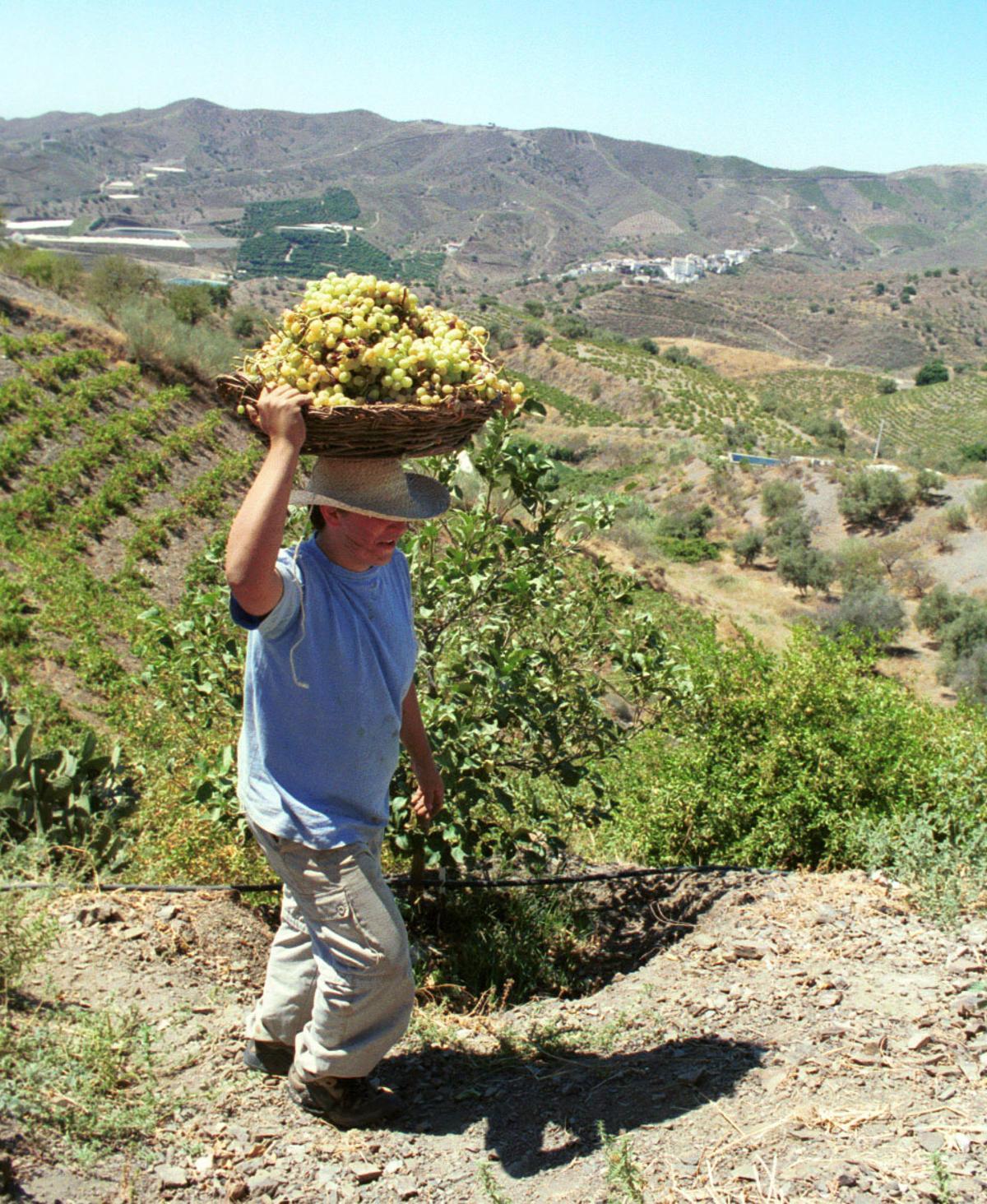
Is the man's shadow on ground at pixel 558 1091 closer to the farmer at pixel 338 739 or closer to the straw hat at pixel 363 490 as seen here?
the farmer at pixel 338 739

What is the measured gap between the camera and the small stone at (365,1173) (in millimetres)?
2361

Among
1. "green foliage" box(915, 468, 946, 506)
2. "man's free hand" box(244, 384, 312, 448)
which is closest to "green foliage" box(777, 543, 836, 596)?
"green foliage" box(915, 468, 946, 506)

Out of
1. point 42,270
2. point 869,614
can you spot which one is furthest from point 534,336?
point 869,614

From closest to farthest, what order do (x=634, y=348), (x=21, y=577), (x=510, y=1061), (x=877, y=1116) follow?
(x=877, y=1116), (x=510, y=1061), (x=21, y=577), (x=634, y=348)

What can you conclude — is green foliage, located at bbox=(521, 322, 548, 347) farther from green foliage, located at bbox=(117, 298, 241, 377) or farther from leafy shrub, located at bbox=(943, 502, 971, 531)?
green foliage, located at bbox=(117, 298, 241, 377)

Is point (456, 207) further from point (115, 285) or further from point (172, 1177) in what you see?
point (172, 1177)

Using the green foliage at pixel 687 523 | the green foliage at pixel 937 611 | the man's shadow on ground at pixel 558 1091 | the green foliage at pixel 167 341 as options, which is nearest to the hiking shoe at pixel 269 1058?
the man's shadow on ground at pixel 558 1091

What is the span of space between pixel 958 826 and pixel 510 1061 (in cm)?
223

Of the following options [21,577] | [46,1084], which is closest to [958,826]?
[46,1084]

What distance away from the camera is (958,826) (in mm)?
4125

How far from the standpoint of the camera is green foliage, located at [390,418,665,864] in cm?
338

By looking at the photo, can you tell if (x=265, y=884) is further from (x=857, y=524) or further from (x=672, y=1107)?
(x=857, y=524)

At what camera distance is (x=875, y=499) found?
3822 cm

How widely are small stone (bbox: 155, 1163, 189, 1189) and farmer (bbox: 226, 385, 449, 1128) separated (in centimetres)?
35
